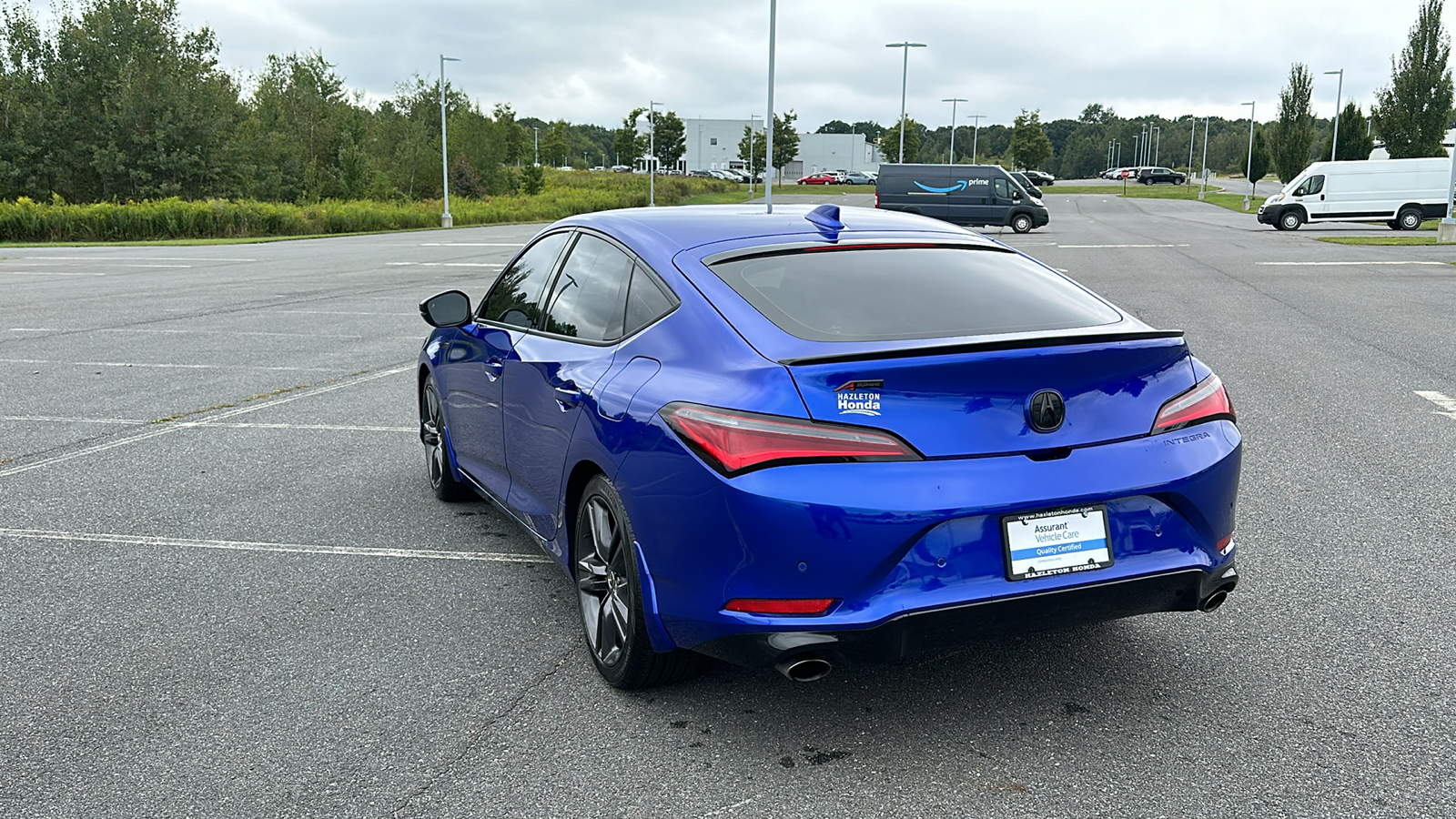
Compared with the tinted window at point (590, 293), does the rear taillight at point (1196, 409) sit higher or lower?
lower

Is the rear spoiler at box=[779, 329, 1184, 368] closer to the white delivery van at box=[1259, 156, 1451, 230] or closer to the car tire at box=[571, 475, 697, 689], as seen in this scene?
the car tire at box=[571, 475, 697, 689]

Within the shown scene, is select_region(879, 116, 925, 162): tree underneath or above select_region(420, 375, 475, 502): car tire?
above

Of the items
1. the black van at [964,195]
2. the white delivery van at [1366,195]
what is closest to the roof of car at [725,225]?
the black van at [964,195]

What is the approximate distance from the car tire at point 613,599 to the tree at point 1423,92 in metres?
56.4

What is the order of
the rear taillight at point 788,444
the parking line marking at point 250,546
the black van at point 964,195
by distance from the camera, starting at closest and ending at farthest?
the rear taillight at point 788,444 < the parking line marking at point 250,546 < the black van at point 964,195

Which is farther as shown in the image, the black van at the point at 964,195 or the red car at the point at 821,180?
the red car at the point at 821,180

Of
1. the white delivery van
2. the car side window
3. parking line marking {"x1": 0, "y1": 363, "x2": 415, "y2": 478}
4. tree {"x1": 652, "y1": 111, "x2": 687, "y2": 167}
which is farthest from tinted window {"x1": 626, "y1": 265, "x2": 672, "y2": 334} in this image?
tree {"x1": 652, "y1": 111, "x2": 687, "y2": 167}

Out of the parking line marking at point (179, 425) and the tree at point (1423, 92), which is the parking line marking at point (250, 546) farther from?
the tree at point (1423, 92)

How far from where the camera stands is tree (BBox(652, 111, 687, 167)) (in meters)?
112

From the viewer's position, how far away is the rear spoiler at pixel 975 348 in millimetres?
3139

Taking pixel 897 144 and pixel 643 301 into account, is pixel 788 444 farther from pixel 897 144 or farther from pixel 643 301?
pixel 897 144

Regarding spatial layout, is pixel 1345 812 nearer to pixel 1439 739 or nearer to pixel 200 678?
pixel 1439 739

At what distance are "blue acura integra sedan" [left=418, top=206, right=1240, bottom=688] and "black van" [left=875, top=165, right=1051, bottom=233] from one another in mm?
36399

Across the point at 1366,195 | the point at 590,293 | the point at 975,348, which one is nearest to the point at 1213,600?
the point at 975,348
